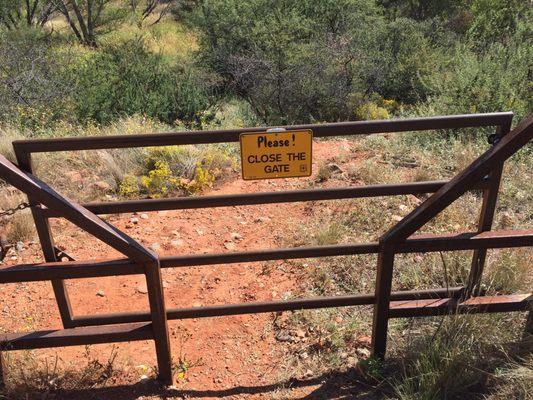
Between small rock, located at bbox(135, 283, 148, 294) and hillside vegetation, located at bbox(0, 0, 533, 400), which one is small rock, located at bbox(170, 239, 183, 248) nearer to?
small rock, located at bbox(135, 283, 148, 294)

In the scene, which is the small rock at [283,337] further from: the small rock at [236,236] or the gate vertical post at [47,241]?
the small rock at [236,236]

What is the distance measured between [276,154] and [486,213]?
1.25m

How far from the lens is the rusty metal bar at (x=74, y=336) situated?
2734 mm

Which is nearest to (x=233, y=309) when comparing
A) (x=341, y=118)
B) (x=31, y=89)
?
(x=341, y=118)

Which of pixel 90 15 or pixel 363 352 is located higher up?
pixel 90 15

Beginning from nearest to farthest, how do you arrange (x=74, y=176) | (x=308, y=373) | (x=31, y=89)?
(x=308, y=373), (x=74, y=176), (x=31, y=89)

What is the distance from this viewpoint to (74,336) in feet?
9.06

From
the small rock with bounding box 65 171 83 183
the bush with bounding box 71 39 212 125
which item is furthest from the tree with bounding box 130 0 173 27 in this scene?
the small rock with bounding box 65 171 83 183

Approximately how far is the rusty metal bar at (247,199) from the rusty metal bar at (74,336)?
69 centimetres

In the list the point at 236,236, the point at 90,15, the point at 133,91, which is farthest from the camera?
the point at 90,15

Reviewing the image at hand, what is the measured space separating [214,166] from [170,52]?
14504mm

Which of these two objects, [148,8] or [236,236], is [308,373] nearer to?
[236,236]

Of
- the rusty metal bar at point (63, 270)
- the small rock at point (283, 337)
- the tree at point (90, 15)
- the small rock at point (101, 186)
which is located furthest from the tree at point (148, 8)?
the rusty metal bar at point (63, 270)

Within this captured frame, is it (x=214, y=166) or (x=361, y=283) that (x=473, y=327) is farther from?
(x=214, y=166)
